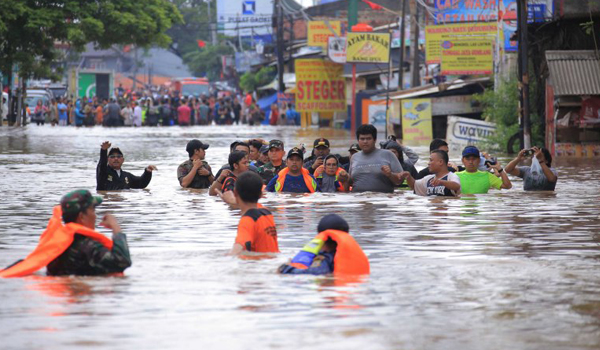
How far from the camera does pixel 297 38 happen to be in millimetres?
89062

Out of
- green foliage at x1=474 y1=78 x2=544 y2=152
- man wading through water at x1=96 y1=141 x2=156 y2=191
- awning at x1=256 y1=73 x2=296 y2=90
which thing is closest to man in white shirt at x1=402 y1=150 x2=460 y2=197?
man wading through water at x1=96 y1=141 x2=156 y2=191

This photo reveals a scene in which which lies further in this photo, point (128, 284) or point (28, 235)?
point (28, 235)

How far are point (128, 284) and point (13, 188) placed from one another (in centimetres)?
1166

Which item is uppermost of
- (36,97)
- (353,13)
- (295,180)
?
(353,13)

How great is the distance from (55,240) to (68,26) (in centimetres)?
4216

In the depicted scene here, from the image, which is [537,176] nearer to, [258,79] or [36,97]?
[36,97]

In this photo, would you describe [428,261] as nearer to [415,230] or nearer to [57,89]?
[415,230]

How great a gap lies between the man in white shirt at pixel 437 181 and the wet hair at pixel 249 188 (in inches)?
244

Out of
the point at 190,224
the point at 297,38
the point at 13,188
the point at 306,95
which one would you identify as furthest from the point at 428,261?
the point at 297,38

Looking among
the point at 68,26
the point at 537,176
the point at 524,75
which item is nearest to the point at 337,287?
the point at 537,176

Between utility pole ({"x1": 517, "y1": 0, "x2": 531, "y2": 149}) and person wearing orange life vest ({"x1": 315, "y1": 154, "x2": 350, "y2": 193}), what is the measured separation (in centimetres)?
1227

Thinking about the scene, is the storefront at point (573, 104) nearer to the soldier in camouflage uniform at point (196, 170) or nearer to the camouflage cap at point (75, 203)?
the soldier in camouflage uniform at point (196, 170)

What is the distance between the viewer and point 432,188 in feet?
56.3

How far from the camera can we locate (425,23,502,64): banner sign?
3622 cm
